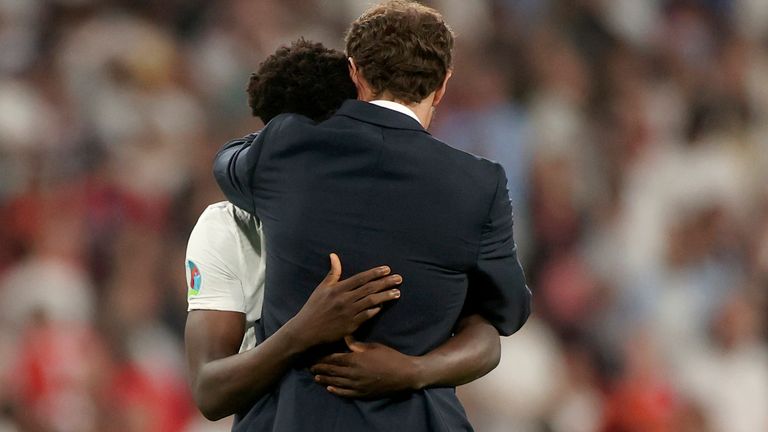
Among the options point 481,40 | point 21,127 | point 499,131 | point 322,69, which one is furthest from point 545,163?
point 322,69

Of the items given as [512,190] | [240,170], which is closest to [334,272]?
[240,170]

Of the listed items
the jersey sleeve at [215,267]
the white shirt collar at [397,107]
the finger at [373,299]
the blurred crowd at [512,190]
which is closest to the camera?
the finger at [373,299]

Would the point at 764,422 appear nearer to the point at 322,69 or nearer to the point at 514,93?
the point at 514,93

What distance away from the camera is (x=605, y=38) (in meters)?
5.73

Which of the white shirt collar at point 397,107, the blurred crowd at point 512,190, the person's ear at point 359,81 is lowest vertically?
the blurred crowd at point 512,190

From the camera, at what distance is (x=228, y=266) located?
2.12 m

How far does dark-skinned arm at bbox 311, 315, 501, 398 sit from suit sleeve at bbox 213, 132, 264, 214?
0.28m

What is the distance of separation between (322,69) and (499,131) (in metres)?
3.33

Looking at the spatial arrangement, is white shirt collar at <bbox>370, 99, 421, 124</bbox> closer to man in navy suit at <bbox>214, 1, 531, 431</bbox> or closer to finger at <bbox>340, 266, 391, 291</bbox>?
man in navy suit at <bbox>214, 1, 531, 431</bbox>

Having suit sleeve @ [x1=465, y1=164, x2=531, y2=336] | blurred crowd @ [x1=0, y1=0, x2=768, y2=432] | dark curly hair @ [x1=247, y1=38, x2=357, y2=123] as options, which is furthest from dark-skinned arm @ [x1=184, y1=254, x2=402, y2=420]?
blurred crowd @ [x1=0, y1=0, x2=768, y2=432]

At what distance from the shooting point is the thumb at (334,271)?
6.27 ft

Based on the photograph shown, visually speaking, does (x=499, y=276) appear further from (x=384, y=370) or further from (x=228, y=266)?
(x=228, y=266)

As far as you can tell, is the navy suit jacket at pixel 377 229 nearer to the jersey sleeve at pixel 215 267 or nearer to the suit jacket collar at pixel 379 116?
the suit jacket collar at pixel 379 116

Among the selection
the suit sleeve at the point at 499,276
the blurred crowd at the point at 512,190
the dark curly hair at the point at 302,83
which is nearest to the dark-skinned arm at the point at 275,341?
the suit sleeve at the point at 499,276
